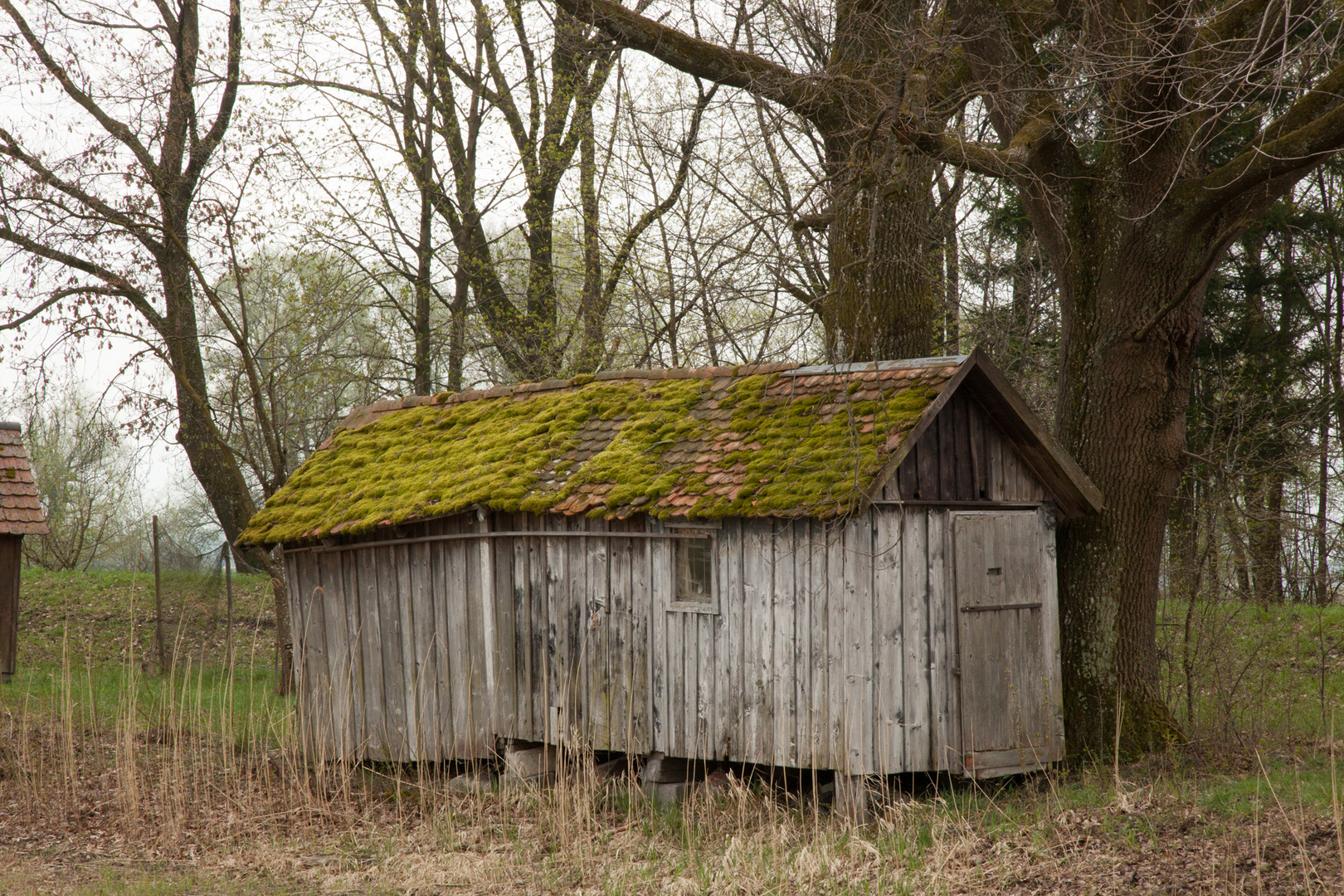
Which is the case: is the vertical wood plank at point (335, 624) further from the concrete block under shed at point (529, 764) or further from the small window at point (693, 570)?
the small window at point (693, 570)

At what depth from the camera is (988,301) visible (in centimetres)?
Answer: 1731

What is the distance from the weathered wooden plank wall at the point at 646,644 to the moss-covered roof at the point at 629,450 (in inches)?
13.9

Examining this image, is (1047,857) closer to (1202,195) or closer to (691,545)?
(691,545)

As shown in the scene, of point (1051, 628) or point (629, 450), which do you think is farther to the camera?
point (629, 450)

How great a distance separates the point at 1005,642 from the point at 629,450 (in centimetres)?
340

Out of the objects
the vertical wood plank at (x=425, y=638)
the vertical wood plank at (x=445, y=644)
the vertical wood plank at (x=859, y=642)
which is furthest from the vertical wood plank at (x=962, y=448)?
the vertical wood plank at (x=425, y=638)

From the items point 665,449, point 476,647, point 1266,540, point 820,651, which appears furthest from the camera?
point 1266,540

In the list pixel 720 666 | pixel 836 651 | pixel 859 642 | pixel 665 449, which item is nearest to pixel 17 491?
pixel 665 449

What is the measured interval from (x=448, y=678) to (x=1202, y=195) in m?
7.47

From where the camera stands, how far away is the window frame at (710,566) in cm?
862

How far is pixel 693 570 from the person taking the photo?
891 cm

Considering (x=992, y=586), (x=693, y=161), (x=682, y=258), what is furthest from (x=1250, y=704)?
(x=693, y=161)

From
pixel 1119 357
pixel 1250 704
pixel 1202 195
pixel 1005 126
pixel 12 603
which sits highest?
pixel 1005 126

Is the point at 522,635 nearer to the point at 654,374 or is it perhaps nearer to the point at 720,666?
the point at 720,666
